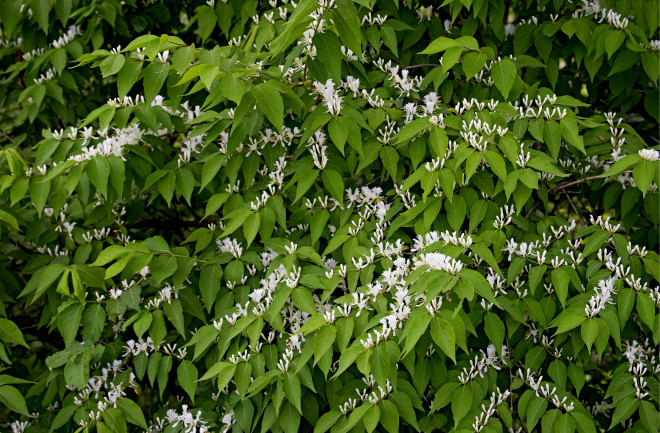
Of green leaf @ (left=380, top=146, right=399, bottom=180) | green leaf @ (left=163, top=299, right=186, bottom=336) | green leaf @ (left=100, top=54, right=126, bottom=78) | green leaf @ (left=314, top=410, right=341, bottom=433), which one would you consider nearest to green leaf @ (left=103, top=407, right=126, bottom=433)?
green leaf @ (left=163, top=299, right=186, bottom=336)

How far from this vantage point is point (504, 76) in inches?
115

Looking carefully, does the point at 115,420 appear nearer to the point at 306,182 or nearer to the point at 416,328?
the point at 306,182

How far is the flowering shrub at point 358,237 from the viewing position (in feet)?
8.45

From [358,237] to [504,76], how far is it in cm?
88

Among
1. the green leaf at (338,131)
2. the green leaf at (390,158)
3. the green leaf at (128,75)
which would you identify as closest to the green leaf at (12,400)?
the green leaf at (128,75)

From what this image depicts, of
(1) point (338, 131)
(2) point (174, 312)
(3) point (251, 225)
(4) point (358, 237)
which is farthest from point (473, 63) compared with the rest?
(2) point (174, 312)

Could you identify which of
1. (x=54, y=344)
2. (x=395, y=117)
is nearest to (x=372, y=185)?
(x=395, y=117)

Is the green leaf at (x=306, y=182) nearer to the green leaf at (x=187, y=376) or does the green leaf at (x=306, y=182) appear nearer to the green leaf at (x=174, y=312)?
the green leaf at (x=174, y=312)

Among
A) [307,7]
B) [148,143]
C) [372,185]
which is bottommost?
[372,185]

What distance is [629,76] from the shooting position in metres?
3.42

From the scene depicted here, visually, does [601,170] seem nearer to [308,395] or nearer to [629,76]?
[629,76]

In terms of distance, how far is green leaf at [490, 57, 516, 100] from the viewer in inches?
114

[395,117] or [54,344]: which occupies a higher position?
[395,117]

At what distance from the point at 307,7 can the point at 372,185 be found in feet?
3.79
